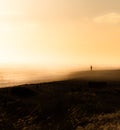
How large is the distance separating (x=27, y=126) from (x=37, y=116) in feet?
7.37

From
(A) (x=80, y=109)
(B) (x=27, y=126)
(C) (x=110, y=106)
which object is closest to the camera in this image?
(B) (x=27, y=126)

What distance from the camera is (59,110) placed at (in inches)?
784

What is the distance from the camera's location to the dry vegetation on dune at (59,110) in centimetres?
1639

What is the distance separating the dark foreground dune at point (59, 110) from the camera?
1639 centimetres

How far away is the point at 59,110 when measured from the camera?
65.3ft

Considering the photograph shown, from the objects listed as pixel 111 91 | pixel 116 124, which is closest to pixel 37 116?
pixel 116 124

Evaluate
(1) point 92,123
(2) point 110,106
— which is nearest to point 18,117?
(1) point 92,123

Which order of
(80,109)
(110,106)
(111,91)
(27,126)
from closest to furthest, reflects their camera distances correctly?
1. (27,126)
2. (80,109)
3. (110,106)
4. (111,91)

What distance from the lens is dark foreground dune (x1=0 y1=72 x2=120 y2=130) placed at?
1639 centimetres

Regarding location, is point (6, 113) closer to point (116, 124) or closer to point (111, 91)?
point (116, 124)

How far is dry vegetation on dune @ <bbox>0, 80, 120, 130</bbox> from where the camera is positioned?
53.8 feet

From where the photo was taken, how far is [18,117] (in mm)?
17984

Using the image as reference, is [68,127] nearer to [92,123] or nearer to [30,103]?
[92,123]

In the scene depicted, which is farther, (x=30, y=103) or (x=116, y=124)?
(x=30, y=103)
